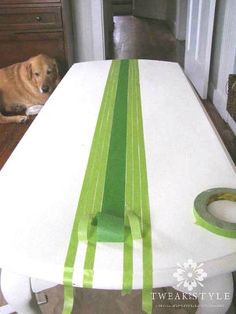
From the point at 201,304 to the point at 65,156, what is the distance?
0.50 metres

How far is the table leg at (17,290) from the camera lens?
712mm

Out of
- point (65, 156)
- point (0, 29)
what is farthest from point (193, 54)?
point (65, 156)

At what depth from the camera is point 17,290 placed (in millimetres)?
721

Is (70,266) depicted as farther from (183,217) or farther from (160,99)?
(160,99)

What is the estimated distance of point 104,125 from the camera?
106 cm

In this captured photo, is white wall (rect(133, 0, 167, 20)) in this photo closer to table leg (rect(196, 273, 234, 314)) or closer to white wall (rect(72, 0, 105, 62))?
white wall (rect(72, 0, 105, 62))

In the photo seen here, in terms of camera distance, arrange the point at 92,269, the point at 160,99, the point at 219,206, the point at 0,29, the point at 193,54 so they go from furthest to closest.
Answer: the point at 193,54
the point at 0,29
the point at 160,99
the point at 219,206
the point at 92,269

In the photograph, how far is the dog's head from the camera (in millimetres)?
2367

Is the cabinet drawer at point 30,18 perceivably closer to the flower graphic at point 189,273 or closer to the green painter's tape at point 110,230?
the green painter's tape at point 110,230

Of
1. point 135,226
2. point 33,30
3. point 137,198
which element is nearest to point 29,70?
point 33,30

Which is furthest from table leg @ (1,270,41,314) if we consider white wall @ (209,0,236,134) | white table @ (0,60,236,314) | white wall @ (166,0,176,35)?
white wall @ (166,0,176,35)

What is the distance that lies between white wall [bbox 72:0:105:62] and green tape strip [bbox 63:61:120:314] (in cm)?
207

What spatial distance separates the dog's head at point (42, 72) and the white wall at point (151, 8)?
5.05 m

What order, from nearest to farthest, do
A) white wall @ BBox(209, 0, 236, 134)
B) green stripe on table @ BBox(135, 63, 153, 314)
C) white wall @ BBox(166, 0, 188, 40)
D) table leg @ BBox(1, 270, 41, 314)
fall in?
green stripe on table @ BBox(135, 63, 153, 314) → table leg @ BBox(1, 270, 41, 314) → white wall @ BBox(209, 0, 236, 134) → white wall @ BBox(166, 0, 188, 40)
